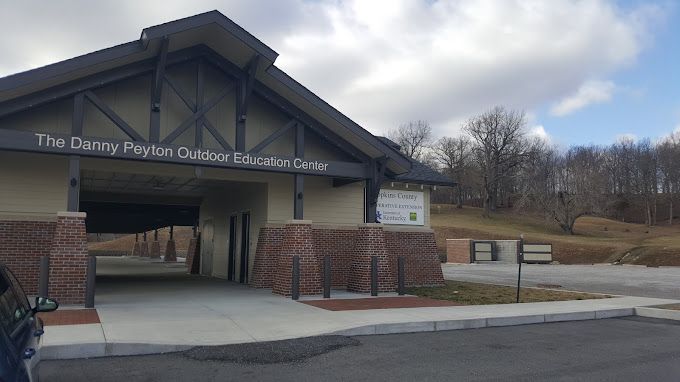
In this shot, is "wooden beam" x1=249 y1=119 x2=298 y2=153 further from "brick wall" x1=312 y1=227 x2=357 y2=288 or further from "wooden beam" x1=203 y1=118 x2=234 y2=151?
"brick wall" x1=312 y1=227 x2=357 y2=288

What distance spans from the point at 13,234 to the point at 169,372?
8548 mm

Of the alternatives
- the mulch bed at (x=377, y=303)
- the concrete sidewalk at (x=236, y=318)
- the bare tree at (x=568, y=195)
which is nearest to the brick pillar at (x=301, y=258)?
the concrete sidewalk at (x=236, y=318)

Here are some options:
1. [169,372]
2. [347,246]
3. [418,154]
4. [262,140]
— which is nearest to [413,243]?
[347,246]

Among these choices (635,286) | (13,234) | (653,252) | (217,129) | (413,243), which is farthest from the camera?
(653,252)

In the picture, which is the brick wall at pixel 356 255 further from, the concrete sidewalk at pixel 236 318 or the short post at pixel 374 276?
the concrete sidewalk at pixel 236 318

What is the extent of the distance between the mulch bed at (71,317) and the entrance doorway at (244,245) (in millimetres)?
7398

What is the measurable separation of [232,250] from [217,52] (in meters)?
8.17

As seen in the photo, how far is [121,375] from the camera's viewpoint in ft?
21.9

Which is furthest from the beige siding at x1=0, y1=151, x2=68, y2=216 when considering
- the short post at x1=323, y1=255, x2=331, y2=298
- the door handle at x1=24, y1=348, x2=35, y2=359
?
the door handle at x1=24, y1=348, x2=35, y2=359

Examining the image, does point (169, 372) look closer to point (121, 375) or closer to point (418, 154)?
point (121, 375)

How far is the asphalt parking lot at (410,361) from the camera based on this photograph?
678 cm

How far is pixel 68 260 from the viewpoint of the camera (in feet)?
38.8

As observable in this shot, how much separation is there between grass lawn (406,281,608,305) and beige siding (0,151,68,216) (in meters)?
9.92

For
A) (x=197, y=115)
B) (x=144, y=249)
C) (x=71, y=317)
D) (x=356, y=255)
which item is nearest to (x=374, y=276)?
(x=356, y=255)
